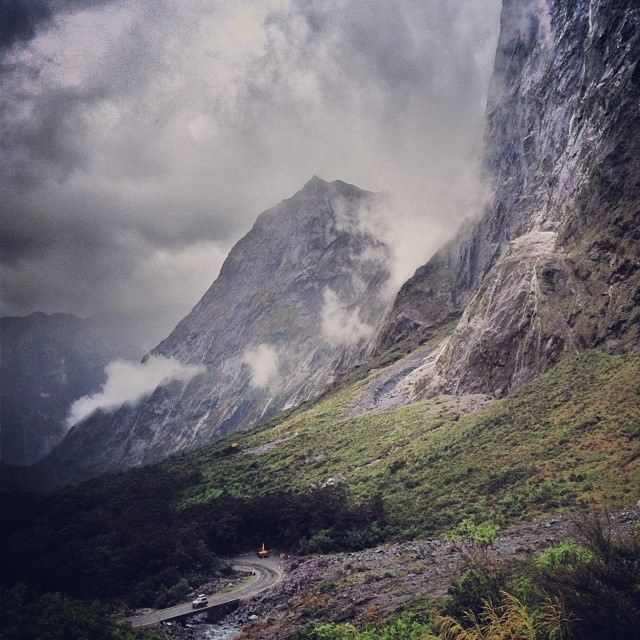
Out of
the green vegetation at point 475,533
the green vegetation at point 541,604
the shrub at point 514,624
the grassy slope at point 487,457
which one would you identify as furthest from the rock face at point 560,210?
the shrub at point 514,624

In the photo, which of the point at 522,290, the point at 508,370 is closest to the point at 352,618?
the point at 508,370

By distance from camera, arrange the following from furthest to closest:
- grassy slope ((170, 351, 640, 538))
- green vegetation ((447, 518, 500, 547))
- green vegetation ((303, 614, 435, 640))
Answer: grassy slope ((170, 351, 640, 538)) < green vegetation ((447, 518, 500, 547)) < green vegetation ((303, 614, 435, 640))

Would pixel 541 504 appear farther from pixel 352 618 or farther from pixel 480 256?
pixel 480 256

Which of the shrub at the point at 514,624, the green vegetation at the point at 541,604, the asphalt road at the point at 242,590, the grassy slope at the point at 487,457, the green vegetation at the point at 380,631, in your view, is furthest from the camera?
the grassy slope at the point at 487,457

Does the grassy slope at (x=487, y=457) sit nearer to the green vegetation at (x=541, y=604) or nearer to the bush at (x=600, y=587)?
the green vegetation at (x=541, y=604)

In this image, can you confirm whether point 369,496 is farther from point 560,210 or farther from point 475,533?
point 560,210

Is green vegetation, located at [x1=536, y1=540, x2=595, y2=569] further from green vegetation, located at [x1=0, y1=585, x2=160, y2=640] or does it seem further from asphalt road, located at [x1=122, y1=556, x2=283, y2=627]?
asphalt road, located at [x1=122, y1=556, x2=283, y2=627]

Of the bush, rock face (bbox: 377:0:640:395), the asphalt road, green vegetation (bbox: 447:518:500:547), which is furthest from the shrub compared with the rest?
rock face (bbox: 377:0:640:395)
